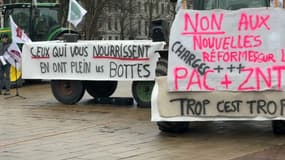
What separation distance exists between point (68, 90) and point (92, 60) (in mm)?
1285

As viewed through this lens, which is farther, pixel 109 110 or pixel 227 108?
pixel 109 110

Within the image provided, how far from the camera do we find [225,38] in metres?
9.33

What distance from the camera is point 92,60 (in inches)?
563

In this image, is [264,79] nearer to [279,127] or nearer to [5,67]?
[279,127]

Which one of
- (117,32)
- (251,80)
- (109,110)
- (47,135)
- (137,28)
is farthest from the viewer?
(117,32)

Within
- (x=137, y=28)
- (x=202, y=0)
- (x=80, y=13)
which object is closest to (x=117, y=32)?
(x=137, y=28)

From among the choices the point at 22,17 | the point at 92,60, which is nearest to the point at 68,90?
the point at 92,60

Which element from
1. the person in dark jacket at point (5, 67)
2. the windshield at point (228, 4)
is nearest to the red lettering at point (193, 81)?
the windshield at point (228, 4)

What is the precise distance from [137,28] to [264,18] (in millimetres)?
85831

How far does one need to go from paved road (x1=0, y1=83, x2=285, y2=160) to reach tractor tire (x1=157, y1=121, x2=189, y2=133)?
110mm

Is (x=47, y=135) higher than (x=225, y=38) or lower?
lower

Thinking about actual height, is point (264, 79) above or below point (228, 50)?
below

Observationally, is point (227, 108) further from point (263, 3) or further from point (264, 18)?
point (263, 3)

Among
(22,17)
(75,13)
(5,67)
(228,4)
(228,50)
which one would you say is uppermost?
(228,4)
